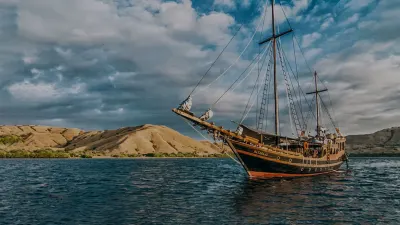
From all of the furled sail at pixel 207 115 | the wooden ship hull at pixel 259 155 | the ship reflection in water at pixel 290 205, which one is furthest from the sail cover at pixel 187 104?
the ship reflection in water at pixel 290 205

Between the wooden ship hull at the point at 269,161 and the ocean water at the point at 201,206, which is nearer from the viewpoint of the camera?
the ocean water at the point at 201,206

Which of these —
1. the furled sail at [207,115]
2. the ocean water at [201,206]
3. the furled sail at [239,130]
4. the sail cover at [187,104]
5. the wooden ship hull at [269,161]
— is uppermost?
the sail cover at [187,104]

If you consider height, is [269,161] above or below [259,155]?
below

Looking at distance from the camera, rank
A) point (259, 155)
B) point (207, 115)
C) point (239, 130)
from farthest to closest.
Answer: point (239, 130), point (259, 155), point (207, 115)

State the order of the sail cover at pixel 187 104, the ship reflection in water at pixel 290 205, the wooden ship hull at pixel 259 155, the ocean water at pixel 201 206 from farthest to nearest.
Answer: the wooden ship hull at pixel 259 155
the sail cover at pixel 187 104
the ship reflection in water at pixel 290 205
the ocean water at pixel 201 206

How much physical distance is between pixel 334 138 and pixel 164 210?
161ft

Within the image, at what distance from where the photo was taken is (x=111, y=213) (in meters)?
21.3

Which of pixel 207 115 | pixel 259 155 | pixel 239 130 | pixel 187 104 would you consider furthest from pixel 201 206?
pixel 239 130

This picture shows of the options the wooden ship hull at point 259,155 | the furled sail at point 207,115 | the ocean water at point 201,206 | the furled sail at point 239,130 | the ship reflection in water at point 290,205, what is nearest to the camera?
the ocean water at point 201,206

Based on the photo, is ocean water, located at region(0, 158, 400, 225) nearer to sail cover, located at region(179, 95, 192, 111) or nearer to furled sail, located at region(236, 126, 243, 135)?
sail cover, located at region(179, 95, 192, 111)

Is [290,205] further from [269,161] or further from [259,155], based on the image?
[269,161]

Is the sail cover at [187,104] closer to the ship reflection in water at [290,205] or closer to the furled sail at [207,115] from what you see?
the furled sail at [207,115]

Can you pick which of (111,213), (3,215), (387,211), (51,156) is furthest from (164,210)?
(51,156)

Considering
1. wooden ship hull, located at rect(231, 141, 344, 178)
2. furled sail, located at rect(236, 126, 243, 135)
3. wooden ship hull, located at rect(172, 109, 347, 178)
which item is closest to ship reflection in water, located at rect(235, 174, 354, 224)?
wooden ship hull, located at rect(231, 141, 344, 178)
